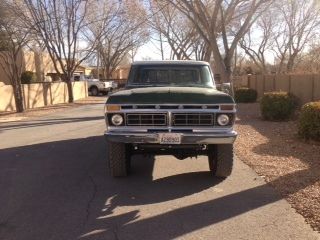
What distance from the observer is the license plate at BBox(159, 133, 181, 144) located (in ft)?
23.0

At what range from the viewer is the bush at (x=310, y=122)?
10.7 m

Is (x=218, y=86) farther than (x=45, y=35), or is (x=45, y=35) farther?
(x=45, y=35)

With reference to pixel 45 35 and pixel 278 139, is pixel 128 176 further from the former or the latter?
pixel 45 35

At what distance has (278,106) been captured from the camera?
1631 cm

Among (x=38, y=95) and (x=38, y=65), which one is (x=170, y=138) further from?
(x=38, y=65)

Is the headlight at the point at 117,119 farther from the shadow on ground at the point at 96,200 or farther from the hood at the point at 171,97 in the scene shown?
the shadow on ground at the point at 96,200

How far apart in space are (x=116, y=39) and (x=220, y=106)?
5101 centimetres

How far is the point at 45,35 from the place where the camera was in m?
31.4

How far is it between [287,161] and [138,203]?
373 cm

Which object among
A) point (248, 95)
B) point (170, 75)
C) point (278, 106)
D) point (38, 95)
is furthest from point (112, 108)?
point (38, 95)

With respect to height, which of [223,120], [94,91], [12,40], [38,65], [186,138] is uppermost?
[12,40]

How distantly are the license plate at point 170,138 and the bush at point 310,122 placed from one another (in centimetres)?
476

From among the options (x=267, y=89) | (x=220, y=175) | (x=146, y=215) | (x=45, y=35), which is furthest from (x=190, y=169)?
(x=45, y=35)

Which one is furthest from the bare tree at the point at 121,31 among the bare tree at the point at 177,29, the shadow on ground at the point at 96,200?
the shadow on ground at the point at 96,200
